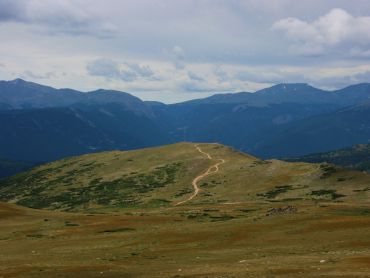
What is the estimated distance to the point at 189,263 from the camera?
4431cm

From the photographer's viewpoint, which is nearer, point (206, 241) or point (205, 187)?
point (206, 241)

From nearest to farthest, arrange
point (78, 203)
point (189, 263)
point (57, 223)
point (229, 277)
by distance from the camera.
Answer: point (229, 277)
point (189, 263)
point (57, 223)
point (78, 203)

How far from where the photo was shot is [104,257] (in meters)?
50.3

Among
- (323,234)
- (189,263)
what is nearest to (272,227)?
(323,234)

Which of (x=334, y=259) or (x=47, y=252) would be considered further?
(x=47, y=252)

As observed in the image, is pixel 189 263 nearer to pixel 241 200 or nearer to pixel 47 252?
pixel 47 252

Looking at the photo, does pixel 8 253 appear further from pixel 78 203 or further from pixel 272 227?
pixel 78 203

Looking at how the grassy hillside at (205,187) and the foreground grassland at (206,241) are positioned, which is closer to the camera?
the foreground grassland at (206,241)

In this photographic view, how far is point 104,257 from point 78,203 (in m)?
113

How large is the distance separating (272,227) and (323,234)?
338 inches

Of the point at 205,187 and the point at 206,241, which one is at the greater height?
the point at 206,241

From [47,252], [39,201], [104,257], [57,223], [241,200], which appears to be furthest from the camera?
[39,201]

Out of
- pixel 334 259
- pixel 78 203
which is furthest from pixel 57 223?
pixel 78 203

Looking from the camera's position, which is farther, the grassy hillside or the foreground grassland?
the grassy hillside
